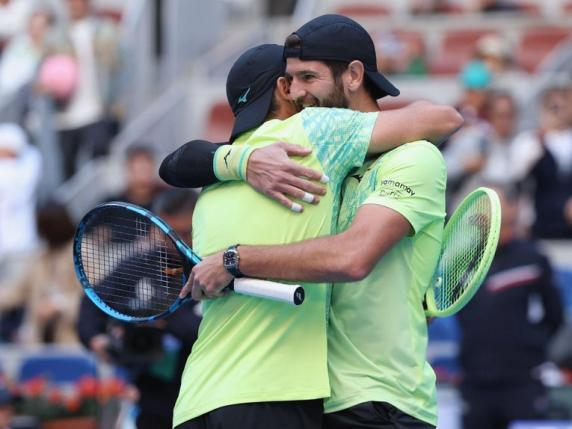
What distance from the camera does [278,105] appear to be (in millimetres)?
4629

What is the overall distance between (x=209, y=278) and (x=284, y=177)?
37 centimetres

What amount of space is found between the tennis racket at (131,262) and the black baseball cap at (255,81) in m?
0.40

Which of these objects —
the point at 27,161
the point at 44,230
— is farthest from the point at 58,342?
A: the point at 27,161

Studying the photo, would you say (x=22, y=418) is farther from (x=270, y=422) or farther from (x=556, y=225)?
(x=270, y=422)

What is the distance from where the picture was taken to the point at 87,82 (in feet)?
42.2

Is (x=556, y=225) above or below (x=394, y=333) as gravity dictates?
below

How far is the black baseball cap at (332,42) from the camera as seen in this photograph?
14.8 ft

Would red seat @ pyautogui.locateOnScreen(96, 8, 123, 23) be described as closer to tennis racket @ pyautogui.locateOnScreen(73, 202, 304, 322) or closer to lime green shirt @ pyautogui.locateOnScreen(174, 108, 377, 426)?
tennis racket @ pyautogui.locateOnScreen(73, 202, 304, 322)

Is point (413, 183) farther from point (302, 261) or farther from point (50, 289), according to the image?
point (50, 289)

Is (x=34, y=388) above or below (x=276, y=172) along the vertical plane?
below

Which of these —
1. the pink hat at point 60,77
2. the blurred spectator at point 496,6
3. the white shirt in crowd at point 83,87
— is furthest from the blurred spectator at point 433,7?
the pink hat at point 60,77

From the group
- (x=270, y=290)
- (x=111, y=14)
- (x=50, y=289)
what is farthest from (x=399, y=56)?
(x=270, y=290)

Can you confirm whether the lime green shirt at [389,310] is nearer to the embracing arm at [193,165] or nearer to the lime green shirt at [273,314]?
the lime green shirt at [273,314]

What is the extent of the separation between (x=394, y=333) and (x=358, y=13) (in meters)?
11.9
